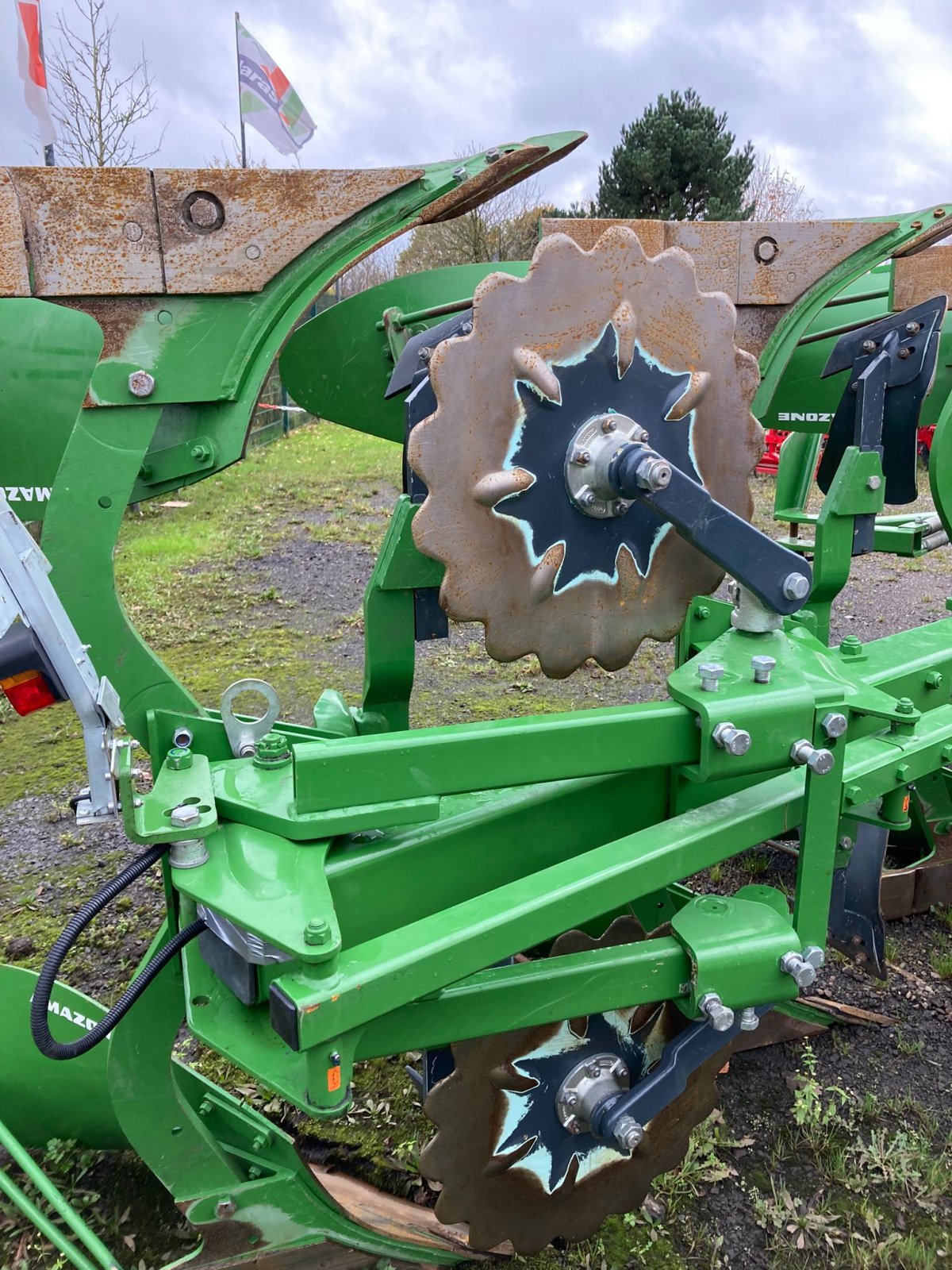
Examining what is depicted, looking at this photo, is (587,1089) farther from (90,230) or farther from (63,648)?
(90,230)

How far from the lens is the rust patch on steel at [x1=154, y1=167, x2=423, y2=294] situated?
→ 205 cm

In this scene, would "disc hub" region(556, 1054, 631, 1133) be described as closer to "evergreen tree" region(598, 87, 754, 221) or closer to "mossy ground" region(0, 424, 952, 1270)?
"mossy ground" region(0, 424, 952, 1270)

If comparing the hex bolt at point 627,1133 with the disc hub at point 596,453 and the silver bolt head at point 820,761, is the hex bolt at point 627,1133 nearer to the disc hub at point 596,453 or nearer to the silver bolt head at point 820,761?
the silver bolt head at point 820,761

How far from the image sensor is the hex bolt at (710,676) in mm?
1941

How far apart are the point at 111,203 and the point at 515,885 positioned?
5.39 feet

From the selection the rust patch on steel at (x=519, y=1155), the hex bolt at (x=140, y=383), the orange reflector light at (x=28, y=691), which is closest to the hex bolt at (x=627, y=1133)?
the rust patch on steel at (x=519, y=1155)

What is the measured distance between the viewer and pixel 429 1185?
2.45 metres

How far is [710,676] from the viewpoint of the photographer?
1941 millimetres

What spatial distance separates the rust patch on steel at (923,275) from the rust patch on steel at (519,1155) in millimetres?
2376

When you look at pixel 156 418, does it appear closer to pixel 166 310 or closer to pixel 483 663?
pixel 166 310

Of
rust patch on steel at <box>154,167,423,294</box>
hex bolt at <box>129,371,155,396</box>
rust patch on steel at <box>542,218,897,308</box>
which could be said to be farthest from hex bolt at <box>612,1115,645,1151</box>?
rust patch on steel at <box>542,218,897,308</box>

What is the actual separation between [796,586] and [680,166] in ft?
70.4

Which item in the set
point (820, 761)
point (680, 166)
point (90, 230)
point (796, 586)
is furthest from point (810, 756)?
point (680, 166)

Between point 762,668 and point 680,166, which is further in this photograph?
point 680,166
